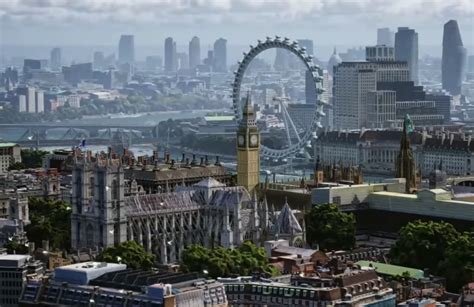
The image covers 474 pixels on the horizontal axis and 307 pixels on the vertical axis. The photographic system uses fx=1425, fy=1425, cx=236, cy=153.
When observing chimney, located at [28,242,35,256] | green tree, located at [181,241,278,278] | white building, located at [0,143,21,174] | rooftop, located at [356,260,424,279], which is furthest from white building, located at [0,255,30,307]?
white building, located at [0,143,21,174]

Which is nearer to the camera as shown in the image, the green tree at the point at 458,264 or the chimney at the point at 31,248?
the green tree at the point at 458,264

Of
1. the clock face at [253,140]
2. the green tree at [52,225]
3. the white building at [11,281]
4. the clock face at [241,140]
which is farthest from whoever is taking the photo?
the clock face at [253,140]

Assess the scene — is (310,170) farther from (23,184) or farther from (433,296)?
(433,296)

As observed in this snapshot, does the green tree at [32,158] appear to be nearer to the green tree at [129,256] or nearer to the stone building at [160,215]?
the stone building at [160,215]

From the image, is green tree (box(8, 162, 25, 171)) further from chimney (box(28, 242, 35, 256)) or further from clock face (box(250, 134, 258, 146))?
chimney (box(28, 242, 35, 256))

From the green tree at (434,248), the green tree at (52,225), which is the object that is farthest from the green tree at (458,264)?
the green tree at (52,225)

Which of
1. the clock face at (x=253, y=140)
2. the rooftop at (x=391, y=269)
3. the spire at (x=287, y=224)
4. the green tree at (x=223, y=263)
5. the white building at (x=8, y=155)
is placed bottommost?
the rooftop at (x=391, y=269)
